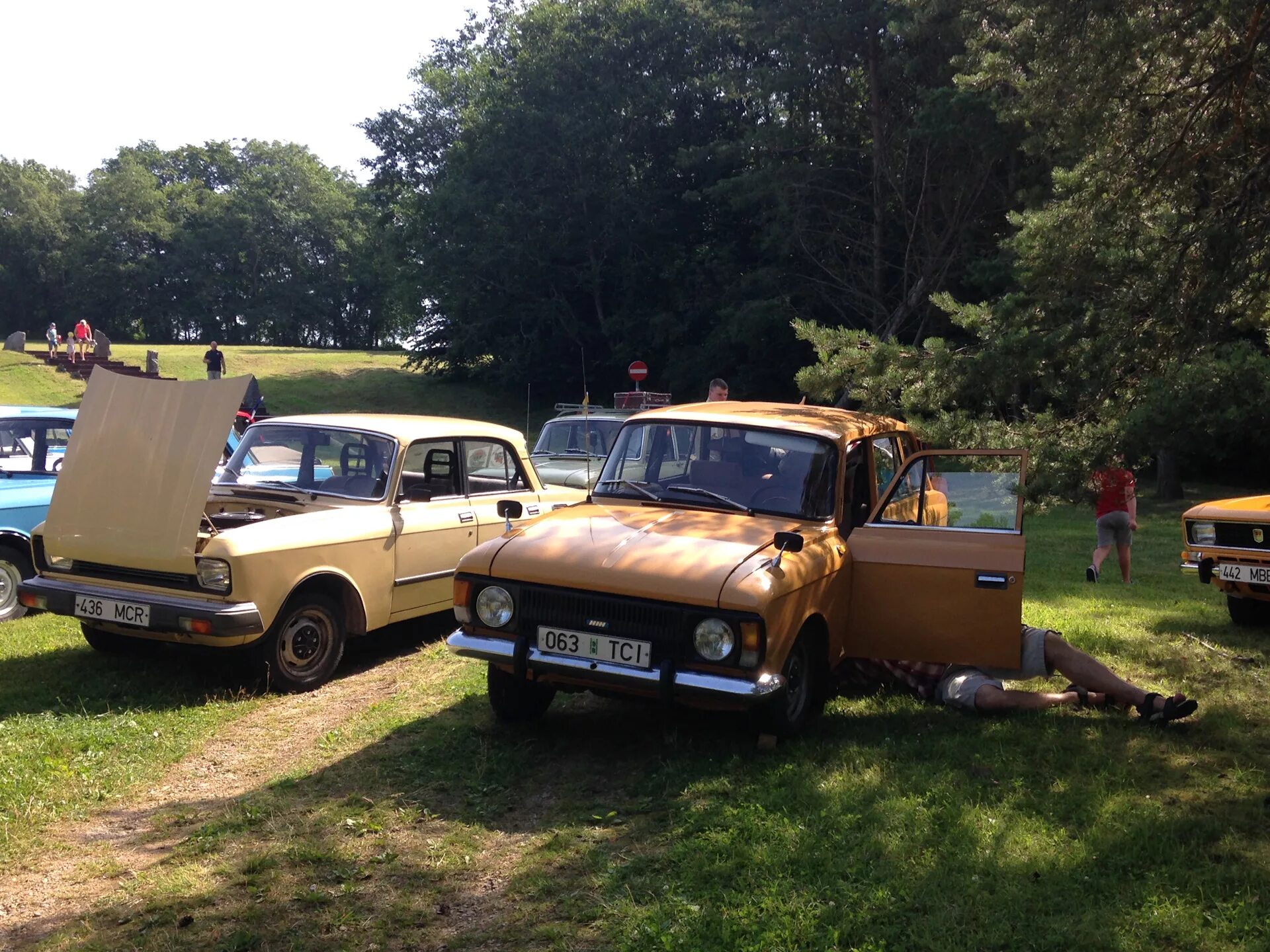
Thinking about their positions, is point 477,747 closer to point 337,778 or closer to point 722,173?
point 337,778

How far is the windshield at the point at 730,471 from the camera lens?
21.0ft

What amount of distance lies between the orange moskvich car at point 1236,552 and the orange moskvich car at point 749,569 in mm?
3285

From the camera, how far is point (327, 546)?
294 inches

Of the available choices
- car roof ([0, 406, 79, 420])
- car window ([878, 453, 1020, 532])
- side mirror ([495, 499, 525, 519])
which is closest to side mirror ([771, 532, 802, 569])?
car window ([878, 453, 1020, 532])

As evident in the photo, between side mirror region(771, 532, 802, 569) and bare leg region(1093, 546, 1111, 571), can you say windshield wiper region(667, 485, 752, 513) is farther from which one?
bare leg region(1093, 546, 1111, 571)

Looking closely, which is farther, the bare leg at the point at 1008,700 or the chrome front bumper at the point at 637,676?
the bare leg at the point at 1008,700

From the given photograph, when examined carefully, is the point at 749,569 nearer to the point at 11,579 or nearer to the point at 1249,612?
the point at 1249,612

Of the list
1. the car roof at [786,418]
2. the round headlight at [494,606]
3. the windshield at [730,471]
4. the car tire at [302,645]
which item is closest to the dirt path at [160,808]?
the car tire at [302,645]

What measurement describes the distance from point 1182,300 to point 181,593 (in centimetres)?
663

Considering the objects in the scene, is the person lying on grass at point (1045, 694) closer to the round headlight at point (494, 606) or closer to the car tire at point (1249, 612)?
the round headlight at point (494, 606)

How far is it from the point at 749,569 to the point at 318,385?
44.4 m

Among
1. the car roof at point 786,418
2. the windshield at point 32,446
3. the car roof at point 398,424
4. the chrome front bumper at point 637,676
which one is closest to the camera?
the chrome front bumper at point 637,676

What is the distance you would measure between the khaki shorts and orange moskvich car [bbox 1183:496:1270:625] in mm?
3560

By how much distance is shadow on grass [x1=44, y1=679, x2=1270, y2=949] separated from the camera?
3.95 m
